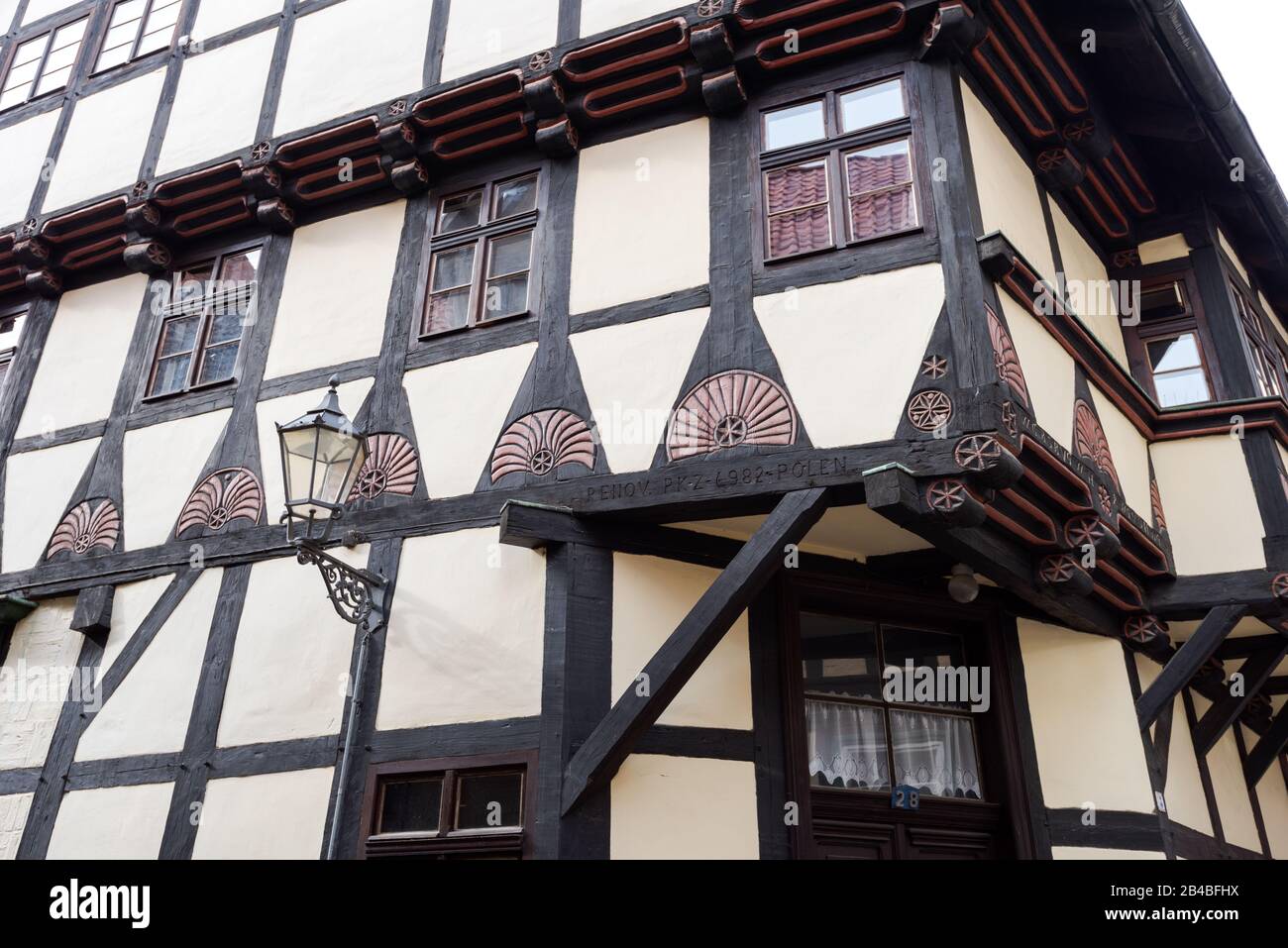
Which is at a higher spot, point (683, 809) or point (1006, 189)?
point (1006, 189)

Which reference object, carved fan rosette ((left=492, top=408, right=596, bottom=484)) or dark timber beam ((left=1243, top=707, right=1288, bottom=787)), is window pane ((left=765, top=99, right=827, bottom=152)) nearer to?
carved fan rosette ((left=492, top=408, right=596, bottom=484))

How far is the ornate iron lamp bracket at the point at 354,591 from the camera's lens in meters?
6.27

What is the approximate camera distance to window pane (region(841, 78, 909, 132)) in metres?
6.88

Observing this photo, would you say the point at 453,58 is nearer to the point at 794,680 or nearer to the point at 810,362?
the point at 810,362

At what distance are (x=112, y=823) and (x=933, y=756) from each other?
5141 mm

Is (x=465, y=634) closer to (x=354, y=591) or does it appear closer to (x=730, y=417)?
(x=354, y=591)

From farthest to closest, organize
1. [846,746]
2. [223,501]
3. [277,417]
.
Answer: [277,417] → [223,501] → [846,746]

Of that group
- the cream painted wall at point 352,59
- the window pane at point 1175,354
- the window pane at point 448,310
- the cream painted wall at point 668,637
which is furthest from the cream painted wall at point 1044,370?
the cream painted wall at point 352,59

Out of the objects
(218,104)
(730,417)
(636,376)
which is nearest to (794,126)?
(636,376)

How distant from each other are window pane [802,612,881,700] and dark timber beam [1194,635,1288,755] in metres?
2.82

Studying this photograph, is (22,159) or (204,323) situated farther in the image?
(22,159)

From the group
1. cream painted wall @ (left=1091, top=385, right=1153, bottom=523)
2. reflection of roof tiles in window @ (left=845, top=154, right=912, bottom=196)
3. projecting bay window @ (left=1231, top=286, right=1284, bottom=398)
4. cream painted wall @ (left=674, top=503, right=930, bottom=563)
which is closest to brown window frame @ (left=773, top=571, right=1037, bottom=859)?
cream painted wall @ (left=674, top=503, right=930, bottom=563)

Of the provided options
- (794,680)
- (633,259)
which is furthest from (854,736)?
(633,259)

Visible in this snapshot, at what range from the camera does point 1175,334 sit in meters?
9.16
